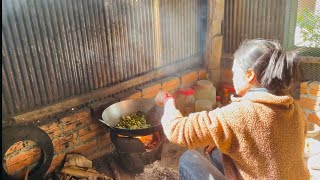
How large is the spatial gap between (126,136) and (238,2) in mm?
3344

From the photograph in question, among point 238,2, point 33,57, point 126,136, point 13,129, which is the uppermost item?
point 238,2

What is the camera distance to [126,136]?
11.6ft

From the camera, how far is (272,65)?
2.09 meters

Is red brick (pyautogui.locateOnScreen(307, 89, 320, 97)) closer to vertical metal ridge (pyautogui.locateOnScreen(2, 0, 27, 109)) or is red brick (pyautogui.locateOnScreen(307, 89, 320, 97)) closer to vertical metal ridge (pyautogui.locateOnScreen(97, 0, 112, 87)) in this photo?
vertical metal ridge (pyautogui.locateOnScreen(97, 0, 112, 87))

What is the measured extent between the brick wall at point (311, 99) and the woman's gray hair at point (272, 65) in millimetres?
2909

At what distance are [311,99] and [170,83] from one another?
2463 mm

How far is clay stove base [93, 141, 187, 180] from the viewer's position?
3.98m

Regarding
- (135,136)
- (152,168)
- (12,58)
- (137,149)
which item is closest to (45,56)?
(12,58)

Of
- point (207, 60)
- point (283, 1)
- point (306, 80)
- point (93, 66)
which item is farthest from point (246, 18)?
point (93, 66)

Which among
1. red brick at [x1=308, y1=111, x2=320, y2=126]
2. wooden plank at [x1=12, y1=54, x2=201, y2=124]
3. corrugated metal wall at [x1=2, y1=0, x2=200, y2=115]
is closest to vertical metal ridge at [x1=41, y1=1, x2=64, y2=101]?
corrugated metal wall at [x1=2, y1=0, x2=200, y2=115]

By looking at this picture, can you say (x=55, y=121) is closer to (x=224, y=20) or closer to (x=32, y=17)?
(x=32, y=17)

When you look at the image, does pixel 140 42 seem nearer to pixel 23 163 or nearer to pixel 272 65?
pixel 23 163

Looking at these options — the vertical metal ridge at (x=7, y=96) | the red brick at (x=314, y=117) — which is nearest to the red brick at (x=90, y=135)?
the vertical metal ridge at (x=7, y=96)

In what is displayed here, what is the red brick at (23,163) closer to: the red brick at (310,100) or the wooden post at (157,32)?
the wooden post at (157,32)
